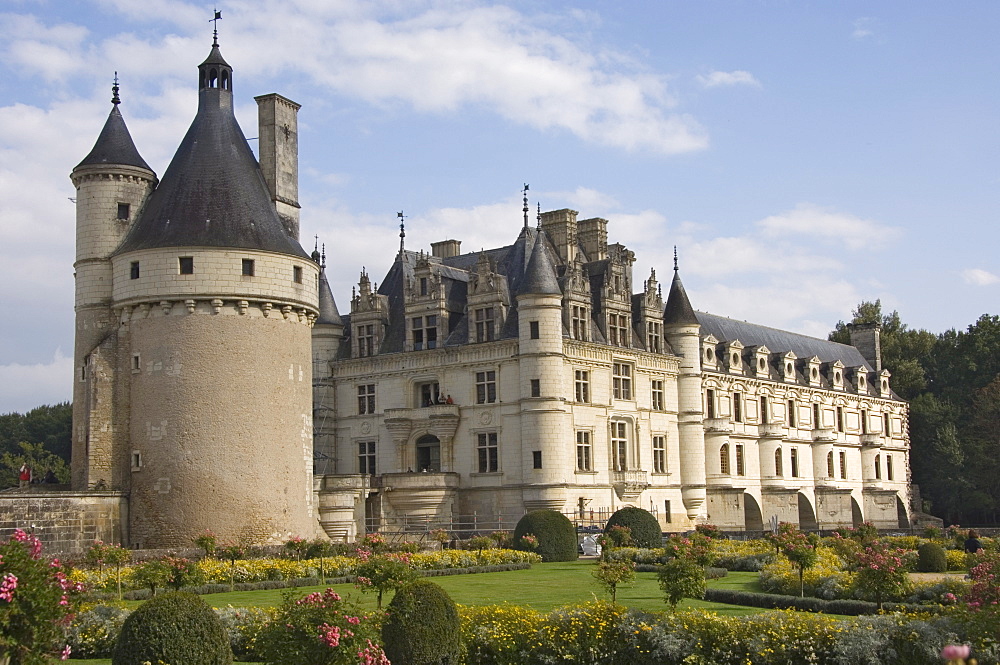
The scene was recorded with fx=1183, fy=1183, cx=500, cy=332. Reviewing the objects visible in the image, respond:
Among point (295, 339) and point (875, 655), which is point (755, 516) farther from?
point (875, 655)

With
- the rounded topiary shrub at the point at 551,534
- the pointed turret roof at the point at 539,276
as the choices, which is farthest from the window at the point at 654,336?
the rounded topiary shrub at the point at 551,534

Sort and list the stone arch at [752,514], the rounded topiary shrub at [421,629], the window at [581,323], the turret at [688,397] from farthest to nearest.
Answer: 1. the stone arch at [752,514]
2. the turret at [688,397]
3. the window at [581,323]
4. the rounded topiary shrub at [421,629]

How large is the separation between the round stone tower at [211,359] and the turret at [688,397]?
66.7 feet

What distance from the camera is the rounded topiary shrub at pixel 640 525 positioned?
35156mm

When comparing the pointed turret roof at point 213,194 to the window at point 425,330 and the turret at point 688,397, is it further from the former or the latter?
the turret at point 688,397

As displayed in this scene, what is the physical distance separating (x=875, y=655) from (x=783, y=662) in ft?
3.72

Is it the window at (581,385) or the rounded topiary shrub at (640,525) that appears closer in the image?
the rounded topiary shrub at (640,525)

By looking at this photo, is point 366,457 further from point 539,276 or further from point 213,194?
point 213,194

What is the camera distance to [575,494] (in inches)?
1686

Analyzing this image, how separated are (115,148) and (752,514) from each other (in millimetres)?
34121

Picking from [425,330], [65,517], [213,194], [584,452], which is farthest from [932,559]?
[425,330]

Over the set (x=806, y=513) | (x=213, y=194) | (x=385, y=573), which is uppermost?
(x=213, y=194)

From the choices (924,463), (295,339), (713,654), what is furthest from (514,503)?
(924,463)

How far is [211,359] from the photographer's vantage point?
3141 cm
